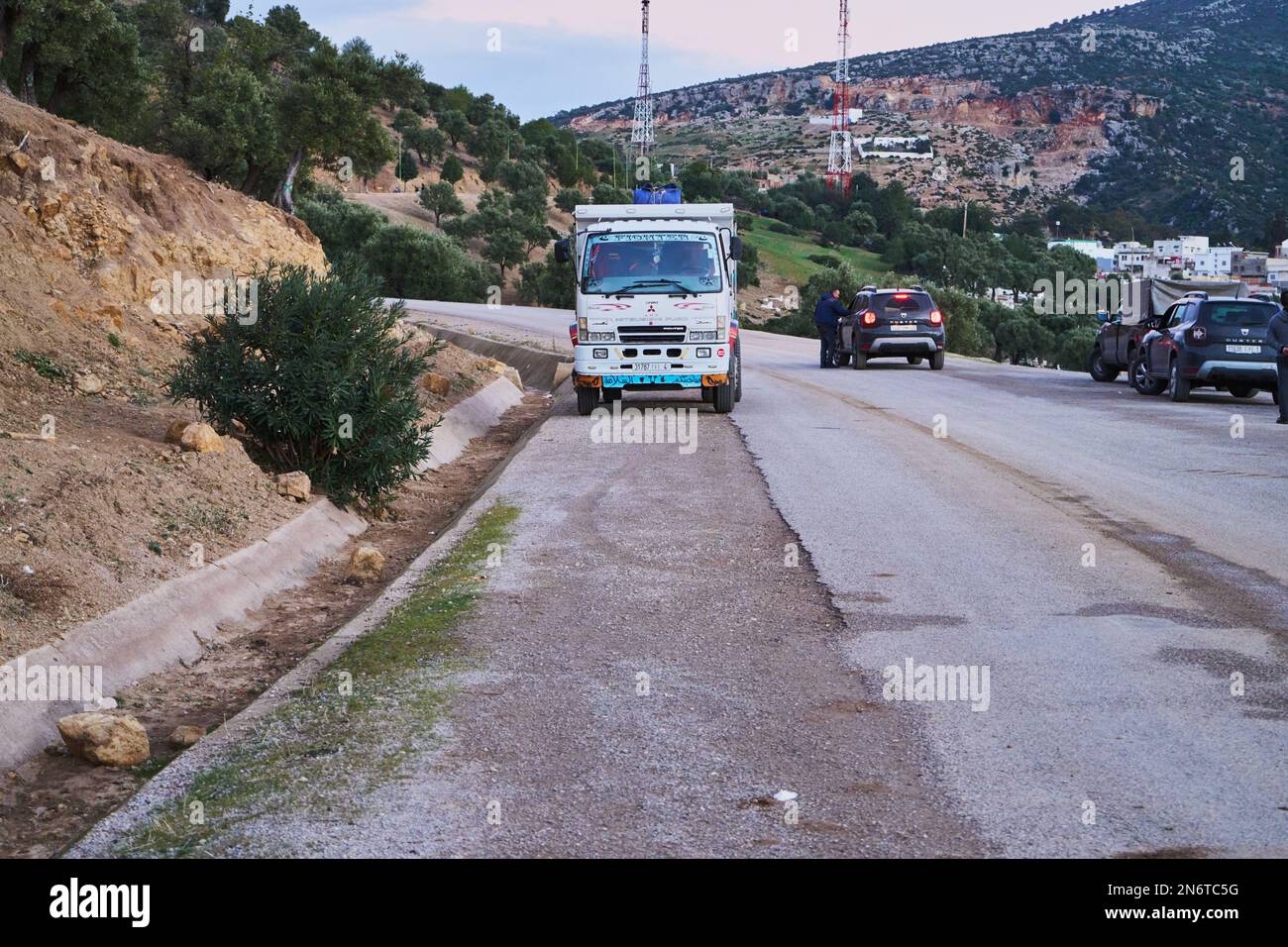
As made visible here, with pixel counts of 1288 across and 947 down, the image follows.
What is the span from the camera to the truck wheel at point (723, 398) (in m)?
18.6

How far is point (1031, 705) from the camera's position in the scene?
5.72m

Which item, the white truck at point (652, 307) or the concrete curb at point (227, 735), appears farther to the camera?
the white truck at point (652, 307)

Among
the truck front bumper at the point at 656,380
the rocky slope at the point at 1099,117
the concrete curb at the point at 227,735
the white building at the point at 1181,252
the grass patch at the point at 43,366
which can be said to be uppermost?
the rocky slope at the point at 1099,117

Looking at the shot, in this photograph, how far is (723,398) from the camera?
736 inches

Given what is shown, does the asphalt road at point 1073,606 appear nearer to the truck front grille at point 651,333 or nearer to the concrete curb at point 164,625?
the truck front grille at point 651,333

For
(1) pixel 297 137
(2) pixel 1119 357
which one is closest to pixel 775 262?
(1) pixel 297 137

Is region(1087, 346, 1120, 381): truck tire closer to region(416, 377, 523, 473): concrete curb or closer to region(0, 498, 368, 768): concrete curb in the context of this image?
region(416, 377, 523, 473): concrete curb

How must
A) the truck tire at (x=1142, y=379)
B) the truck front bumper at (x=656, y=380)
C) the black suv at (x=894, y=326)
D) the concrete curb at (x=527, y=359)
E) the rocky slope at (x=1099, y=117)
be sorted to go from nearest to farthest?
the truck front bumper at (x=656, y=380) < the truck tire at (x=1142, y=379) < the concrete curb at (x=527, y=359) < the black suv at (x=894, y=326) < the rocky slope at (x=1099, y=117)

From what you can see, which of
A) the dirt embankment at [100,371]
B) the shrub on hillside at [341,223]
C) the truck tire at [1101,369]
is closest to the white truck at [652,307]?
the dirt embankment at [100,371]

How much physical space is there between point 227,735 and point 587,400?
13.5 metres

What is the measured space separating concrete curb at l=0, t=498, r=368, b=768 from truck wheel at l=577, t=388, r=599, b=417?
8.89 metres

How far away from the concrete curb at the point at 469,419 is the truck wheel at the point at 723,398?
3345 mm

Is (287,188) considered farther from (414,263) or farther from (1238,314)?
(1238,314)

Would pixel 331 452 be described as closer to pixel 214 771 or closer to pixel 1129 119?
pixel 214 771
